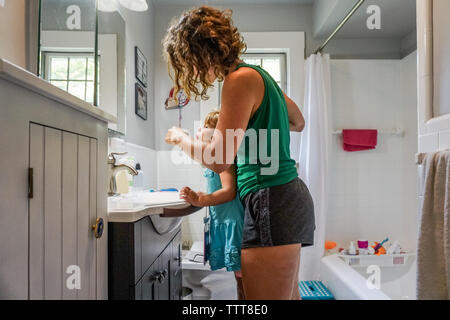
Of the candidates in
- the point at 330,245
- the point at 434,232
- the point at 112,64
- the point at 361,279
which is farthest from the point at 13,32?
the point at 330,245

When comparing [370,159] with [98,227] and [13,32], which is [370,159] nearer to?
[98,227]

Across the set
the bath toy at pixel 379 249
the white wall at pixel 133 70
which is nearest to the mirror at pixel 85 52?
the white wall at pixel 133 70

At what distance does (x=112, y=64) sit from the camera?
4.84 ft

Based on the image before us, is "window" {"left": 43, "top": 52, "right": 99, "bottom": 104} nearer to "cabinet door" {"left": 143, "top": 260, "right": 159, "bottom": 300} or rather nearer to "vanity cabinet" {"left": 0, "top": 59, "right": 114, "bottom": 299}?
"vanity cabinet" {"left": 0, "top": 59, "right": 114, "bottom": 299}

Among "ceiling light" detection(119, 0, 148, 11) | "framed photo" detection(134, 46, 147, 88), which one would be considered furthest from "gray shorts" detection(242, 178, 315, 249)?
"framed photo" detection(134, 46, 147, 88)

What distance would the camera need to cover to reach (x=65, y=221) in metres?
0.57

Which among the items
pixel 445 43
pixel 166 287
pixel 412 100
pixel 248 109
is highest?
pixel 412 100

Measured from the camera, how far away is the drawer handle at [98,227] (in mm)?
678

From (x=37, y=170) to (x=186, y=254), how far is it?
1.65 m

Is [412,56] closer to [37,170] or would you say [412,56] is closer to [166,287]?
[166,287]

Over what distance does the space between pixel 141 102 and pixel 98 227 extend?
4.59 ft

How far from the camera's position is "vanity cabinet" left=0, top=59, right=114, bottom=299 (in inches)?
16.5

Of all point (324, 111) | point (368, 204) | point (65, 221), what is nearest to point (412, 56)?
point (324, 111)

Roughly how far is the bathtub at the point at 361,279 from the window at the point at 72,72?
5.31ft
